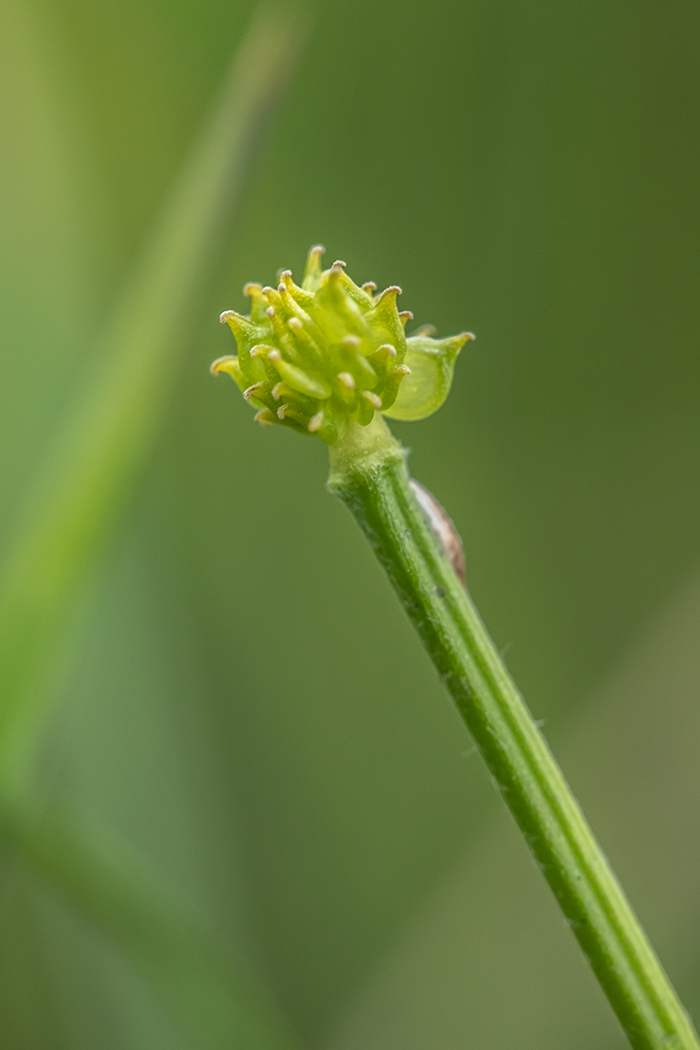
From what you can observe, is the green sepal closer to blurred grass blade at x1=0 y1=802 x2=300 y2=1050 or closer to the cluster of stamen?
the cluster of stamen

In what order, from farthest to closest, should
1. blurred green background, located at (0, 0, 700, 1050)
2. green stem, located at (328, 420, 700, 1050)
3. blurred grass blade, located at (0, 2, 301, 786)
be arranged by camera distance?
blurred green background, located at (0, 0, 700, 1050) < blurred grass blade, located at (0, 2, 301, 786) < green stem, located at (328, 420, 700, 1050)

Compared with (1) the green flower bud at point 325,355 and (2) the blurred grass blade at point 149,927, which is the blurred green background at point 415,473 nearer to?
(2) the blurred grass blade at point 149,927

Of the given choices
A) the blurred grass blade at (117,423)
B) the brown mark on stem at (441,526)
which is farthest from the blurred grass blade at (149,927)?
the brown mark on stem at (441,526)

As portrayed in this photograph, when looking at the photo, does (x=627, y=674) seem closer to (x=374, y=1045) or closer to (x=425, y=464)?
(x=425, y=464)

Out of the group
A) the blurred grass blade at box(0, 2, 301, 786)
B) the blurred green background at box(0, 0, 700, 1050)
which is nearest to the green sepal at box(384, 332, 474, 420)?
the blurred grass blade at box(0, 2, 301, 786)

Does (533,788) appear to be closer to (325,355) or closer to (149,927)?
(325,355)

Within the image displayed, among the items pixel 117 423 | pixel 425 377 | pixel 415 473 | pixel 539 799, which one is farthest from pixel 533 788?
pixel 415 473
